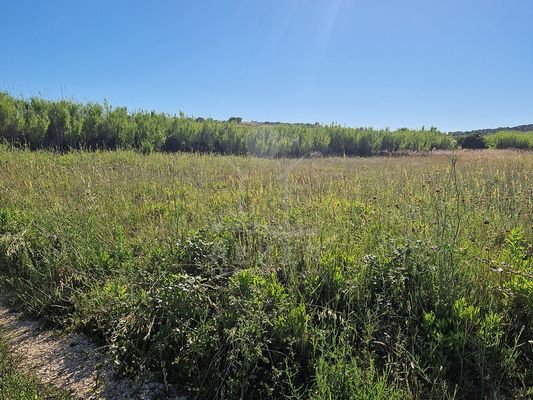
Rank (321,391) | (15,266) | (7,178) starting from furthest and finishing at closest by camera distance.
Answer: (7,178)
(15,266)
(321,391)

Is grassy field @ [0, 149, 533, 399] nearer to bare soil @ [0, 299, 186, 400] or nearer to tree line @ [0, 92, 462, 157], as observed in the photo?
bare soil @ [0, 299, 186, 400]

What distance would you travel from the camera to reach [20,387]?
89.8 inches

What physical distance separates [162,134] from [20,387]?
2381cm

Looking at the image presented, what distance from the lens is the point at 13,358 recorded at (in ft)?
8.70

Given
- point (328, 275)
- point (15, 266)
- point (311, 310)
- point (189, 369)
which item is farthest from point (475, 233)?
point (15, 266)

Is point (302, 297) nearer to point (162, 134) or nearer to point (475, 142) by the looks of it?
point (162, 134)

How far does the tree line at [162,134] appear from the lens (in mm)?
19938

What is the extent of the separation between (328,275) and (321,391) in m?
1.10

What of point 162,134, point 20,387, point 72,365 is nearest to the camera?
point 20,387

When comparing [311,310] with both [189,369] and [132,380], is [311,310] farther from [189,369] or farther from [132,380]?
[132,380]

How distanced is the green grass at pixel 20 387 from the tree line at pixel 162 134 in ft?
39.6

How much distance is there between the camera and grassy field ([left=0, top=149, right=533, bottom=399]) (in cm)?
220

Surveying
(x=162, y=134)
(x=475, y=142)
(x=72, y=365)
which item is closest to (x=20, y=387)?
(x=72, y=365)

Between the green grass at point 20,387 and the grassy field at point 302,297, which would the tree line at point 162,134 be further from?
the green grass at point 20,387
